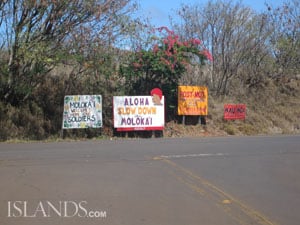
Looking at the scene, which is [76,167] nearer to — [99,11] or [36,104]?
[99,11]

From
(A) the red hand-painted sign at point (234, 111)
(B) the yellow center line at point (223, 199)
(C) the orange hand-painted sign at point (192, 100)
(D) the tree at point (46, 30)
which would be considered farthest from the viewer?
(A) the red hand-painted sign at point (234, 111)

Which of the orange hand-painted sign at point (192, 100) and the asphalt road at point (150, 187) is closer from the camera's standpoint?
the asphalt road at point (150, 187)

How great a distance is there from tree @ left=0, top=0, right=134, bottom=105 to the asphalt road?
19.4 feet

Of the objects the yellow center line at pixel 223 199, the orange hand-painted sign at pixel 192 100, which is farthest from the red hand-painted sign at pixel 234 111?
the yellow center line at pixel 223 199

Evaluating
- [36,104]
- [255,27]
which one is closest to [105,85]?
[36,104]

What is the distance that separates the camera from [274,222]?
6.46m

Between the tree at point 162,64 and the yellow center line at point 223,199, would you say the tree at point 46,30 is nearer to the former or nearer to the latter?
the tree at point 162,64

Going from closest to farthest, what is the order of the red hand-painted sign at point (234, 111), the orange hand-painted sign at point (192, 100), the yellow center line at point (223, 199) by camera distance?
the yellow center line at point (223, 199)
the orange hand-painted sign at point (192, 100)
the red hand-painted sign at point (234, 111)

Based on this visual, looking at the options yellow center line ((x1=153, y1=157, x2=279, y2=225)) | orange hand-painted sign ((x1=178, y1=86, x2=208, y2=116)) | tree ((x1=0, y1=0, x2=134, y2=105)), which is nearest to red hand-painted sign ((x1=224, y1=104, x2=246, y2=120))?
orange hand-painted sign ((x1=178, y1=86, x2=208, y2=116))

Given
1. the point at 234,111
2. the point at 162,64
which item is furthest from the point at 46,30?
the point at 234,111

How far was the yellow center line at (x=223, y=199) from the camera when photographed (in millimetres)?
6606

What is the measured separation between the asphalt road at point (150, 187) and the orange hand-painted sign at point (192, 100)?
358 inches

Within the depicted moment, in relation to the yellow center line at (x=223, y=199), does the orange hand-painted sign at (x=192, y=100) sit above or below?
above

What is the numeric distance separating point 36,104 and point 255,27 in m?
13.5
